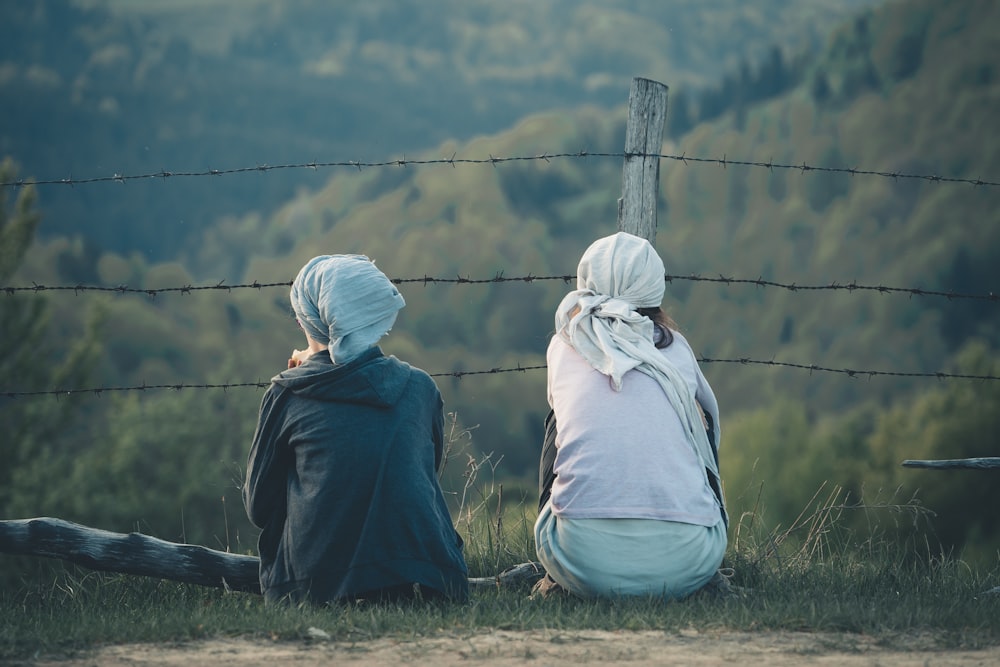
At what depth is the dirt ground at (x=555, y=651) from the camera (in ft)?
11.4

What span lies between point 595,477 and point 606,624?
54 centimetres

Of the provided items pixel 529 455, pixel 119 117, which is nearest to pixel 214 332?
pixel 529 455

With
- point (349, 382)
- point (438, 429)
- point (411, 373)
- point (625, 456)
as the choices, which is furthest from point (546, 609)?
point (349, 382)

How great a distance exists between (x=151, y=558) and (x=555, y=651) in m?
1.92

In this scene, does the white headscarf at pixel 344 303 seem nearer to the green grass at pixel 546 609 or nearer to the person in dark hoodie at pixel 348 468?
the person in dark hoodie at pixel 348 468

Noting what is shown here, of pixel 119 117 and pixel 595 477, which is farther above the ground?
pixel 119 117

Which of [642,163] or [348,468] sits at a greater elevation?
[642,163]

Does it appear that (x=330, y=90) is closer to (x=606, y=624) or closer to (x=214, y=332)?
(x=214, y=332)

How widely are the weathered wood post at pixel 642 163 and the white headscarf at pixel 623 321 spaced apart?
0.61 meters

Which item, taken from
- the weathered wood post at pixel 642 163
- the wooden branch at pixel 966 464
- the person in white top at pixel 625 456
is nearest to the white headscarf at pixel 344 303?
the person in white top at pixel 625 456

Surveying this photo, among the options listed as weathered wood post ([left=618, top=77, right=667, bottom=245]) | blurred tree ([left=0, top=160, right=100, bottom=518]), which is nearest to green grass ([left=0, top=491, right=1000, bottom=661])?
weathered wood post ([left=618, top=77, right=667, bottom=245])

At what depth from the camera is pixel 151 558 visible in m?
4.67

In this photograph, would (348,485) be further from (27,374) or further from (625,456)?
(27,374)

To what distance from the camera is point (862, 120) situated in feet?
326
